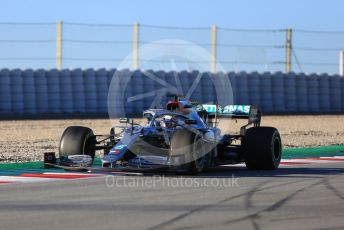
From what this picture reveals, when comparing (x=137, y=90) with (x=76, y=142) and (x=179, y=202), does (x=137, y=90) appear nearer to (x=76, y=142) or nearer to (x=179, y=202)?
(x=76, y=142)

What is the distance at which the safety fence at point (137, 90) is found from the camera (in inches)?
1228

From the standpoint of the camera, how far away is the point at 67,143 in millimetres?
14898

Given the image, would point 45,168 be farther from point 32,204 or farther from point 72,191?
point 32,204

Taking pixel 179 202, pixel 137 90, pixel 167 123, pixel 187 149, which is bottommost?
pixel 179 202

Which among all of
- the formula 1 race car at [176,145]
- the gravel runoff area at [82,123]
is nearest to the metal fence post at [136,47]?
the gravel runoff area at [82,123]

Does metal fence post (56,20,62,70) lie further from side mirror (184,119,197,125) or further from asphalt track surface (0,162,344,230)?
asphalt track surface (0,162,344,230)

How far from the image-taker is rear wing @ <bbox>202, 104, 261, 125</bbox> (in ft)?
53.1

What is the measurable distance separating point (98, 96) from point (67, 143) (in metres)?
18.0

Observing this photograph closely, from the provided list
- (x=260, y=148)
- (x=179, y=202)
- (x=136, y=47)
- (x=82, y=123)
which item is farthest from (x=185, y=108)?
(x=136, y=47)

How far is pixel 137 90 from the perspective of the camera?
33406mm

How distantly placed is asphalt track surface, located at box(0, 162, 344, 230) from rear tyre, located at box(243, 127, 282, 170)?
2.36ft

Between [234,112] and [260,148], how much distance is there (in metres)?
1.50

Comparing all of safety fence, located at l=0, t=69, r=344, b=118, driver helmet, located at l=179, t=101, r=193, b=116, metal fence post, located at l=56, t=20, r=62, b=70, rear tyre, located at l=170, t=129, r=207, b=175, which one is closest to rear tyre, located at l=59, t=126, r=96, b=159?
driver helmet, located at l=179, t=101, r=193, b=116

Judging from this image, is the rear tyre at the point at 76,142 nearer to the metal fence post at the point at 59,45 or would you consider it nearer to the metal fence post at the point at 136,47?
the metal fence post at the point at 136,47
